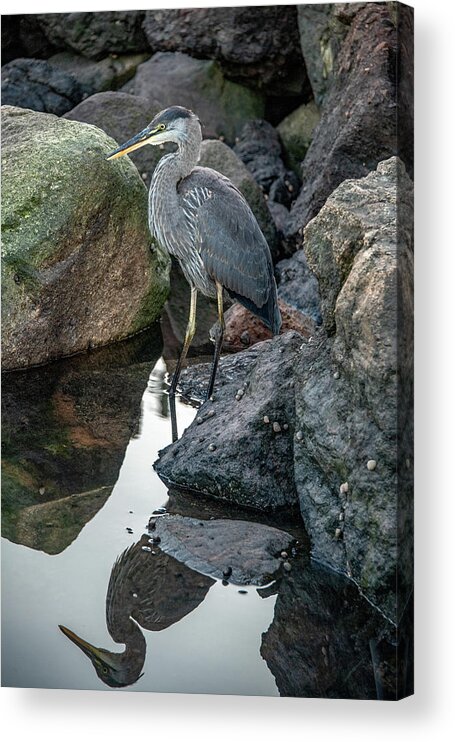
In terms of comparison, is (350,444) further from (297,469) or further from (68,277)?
(68,277)

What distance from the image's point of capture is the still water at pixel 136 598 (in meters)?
3.76

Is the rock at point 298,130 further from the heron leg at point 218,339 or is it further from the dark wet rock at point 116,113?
the heron leg at point 218,339

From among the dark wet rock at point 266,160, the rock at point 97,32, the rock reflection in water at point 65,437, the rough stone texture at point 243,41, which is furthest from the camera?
the dark wet rock at point 266,160

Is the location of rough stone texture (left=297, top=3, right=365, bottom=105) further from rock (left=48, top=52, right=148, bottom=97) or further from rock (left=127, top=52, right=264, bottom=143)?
rock (left=48, top=52, right=148, bottom=97)

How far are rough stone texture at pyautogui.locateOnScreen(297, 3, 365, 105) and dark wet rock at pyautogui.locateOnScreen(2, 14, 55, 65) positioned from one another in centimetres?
113

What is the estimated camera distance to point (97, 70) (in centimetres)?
748

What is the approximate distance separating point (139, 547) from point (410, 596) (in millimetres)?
1007

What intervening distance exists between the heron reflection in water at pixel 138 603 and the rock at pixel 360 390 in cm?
46

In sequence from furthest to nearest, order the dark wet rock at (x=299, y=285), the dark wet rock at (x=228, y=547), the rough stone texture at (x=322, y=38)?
the dark wet rock at (x=299, y=285) < the rough stone texture at (x=322, y=38) < the dark wet rock at (x=228, y=547)

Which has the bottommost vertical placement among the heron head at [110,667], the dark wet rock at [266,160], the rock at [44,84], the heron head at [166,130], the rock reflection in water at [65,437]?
the heron head at [110,667]

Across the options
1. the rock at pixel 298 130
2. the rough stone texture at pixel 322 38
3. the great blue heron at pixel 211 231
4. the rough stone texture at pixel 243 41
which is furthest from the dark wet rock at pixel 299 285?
the rough stone texture at pixel 243 41

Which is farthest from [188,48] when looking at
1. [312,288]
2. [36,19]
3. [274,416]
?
[274,416]

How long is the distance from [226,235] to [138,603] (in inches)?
67.5

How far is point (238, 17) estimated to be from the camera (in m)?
4.75
